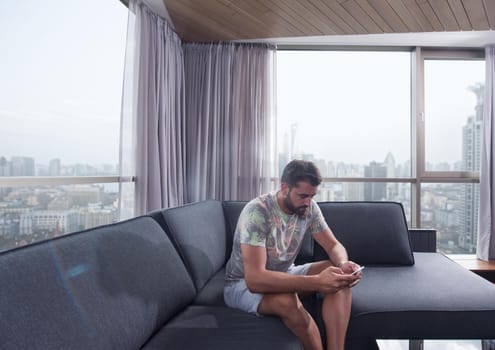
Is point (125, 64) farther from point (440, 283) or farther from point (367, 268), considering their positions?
point (440, 283)

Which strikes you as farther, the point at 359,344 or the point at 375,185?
the point at 375,185

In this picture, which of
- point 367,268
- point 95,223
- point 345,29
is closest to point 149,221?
point 95,223

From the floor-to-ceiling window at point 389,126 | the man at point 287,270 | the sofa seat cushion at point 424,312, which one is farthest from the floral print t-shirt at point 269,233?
the floor-to-ceiling window at point 389,126

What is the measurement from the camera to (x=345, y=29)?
3135mm

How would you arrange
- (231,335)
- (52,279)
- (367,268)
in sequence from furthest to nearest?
(367,268)
(231,335)
(52,279)

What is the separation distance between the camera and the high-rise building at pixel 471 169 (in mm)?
3783

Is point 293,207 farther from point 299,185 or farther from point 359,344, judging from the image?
point 359,344

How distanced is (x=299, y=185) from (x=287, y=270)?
452mm

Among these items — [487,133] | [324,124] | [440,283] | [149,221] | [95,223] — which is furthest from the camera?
[324,124]

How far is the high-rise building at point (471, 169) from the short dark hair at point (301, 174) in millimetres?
2973

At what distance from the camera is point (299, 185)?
1.64 m

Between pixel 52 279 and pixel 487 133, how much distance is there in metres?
4.07

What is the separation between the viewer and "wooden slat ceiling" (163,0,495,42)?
2.58 metres

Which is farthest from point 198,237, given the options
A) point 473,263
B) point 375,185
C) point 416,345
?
point 473,263
